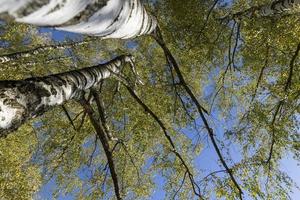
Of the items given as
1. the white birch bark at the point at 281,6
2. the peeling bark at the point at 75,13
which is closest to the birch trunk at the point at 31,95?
the peeling bark at the point at 75,13

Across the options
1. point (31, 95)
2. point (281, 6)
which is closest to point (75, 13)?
→ point (31, 95)

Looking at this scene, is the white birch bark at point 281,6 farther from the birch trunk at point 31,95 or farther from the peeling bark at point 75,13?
the peeling bark at point 75,13

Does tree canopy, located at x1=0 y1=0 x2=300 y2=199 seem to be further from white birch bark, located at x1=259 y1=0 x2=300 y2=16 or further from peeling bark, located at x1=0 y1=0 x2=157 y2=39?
peeling bark, located at x1=0 y1=0 x2=157 y2=39

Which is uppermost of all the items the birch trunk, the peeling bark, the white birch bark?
the white birch bark

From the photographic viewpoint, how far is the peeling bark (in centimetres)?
126

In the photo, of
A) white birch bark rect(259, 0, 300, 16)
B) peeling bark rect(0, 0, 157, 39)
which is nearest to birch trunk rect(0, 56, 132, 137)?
peeling bark rect(0, 0, 157, 39)

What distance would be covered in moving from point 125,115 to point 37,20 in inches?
420

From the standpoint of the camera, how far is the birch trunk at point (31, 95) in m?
3.13

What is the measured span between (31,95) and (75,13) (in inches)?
86.8

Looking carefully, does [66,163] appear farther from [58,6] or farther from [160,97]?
[58,6]

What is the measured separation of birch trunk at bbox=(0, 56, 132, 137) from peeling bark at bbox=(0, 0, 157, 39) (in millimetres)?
1345

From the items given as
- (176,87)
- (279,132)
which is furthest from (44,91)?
(176,87)

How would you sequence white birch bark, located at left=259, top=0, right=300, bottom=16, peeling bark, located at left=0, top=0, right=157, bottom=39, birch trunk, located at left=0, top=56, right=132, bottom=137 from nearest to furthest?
peeling bark, located at left=0, top=0, right=157, bottom=39, birch trunk, located at left=0, top=56, right=132, bottom=137, white birch bark, located at left=259, top=0, right=300, bottom=16

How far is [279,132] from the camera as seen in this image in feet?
30.1
